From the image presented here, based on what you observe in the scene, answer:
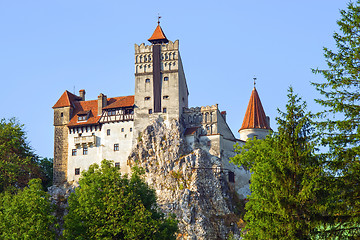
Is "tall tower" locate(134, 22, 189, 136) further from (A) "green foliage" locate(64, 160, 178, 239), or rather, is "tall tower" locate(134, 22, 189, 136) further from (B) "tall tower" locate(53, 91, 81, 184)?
(A) "green foliage" locate(64, 160, 178, 239)

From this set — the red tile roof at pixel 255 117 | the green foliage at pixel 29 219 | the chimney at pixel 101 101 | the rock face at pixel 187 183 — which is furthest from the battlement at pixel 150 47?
the green foliage at pixel 29 219

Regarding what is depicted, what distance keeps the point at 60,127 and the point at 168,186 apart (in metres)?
21.0

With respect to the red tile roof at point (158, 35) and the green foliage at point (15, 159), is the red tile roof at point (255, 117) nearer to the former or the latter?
the red tile roof at point (158, 35)

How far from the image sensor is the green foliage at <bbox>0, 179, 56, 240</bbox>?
2074 inches

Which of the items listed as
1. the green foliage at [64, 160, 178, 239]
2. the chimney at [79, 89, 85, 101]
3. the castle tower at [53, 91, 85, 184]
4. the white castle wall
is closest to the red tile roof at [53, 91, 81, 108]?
the castle tower at [53, 91, 85, 184]

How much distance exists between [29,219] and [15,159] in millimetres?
33989

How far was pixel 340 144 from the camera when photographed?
3016cm

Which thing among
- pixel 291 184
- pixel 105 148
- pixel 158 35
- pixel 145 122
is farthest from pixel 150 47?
pixel 291 184

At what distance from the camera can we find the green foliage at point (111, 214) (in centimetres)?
5231

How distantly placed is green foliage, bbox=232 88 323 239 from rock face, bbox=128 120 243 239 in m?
44.2

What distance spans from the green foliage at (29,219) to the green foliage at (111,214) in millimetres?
2004

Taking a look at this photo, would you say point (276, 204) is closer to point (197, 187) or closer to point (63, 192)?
point (197, 187)

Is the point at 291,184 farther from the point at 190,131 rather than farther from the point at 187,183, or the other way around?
the point at 190,131

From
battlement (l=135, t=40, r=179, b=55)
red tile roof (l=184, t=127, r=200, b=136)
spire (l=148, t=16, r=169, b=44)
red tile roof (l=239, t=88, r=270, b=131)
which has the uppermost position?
spire (l=148, t=16, r=169, b=44)
